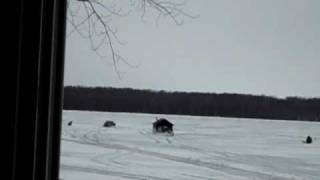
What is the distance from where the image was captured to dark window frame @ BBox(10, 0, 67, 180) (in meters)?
0.55

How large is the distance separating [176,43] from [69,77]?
24 centimetres

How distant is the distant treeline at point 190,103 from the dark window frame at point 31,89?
14 cm

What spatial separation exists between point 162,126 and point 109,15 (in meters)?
0.27

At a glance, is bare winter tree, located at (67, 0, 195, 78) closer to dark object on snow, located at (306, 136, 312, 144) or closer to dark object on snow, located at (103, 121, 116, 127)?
dark object on snow, located at (103, 121, 116, 127)

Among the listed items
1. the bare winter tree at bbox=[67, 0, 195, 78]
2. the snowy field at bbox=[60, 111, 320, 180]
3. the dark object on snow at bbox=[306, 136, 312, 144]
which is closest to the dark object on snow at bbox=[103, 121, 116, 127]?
the snowy field at bbox=[60, 111, 320, 180]

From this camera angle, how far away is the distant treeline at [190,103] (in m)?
0.71

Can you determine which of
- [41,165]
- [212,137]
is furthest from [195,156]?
[41,165]

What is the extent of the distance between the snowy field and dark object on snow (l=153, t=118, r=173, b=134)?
0.04 ft

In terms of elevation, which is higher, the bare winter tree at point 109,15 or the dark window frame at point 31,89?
the bare winter tree at point 109,15

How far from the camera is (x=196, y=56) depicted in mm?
785

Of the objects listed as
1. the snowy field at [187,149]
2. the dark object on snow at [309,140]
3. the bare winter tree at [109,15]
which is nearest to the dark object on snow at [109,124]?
the snowy field at [187,149]

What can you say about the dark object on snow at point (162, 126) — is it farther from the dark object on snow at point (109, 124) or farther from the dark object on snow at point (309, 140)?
the dark object on snow at point (309, 140)

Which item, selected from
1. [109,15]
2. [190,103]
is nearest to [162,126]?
[190,103]

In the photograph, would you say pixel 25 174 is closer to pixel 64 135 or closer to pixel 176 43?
pixel 64 135
